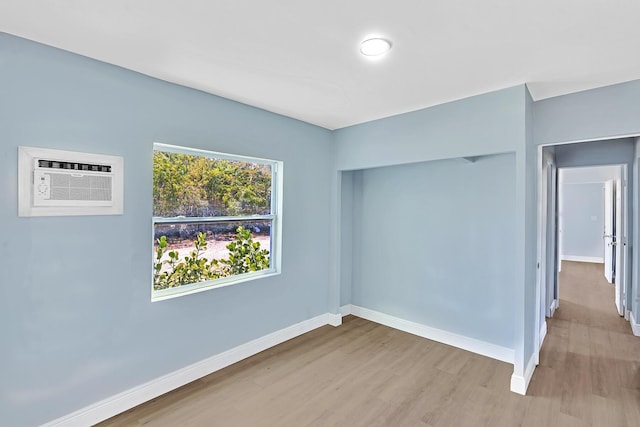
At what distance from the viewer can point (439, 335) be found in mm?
3590

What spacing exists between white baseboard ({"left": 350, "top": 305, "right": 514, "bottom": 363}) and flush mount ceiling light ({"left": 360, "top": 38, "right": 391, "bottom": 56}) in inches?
117

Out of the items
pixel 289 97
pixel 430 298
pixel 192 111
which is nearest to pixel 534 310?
pixel 430 298

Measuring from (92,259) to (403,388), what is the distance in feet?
8.57

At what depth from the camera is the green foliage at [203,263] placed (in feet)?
8.66

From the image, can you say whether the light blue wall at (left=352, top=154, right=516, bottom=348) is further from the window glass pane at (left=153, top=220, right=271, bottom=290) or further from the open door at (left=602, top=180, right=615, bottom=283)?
the open door at (left=602, top=180, right=615, bottom=283)

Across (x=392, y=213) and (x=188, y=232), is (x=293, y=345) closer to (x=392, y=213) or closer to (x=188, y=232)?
(x=188, y=232)

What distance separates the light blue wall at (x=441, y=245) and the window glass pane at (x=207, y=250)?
5.03 feet

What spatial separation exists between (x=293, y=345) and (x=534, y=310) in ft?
7.93

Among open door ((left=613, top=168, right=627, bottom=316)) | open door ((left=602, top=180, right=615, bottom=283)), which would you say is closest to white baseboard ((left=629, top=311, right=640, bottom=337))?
open door ((left=613, top=168, right=627, bottom=316))

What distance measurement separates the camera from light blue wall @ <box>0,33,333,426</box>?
6.23ft

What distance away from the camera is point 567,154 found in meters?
4.29

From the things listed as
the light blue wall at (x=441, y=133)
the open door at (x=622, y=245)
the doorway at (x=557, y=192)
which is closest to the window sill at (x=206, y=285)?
the light blue wall at (x=441, y=133)

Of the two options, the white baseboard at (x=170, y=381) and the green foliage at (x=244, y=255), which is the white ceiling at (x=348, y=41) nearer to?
the green foliage at (x=244, y=255)

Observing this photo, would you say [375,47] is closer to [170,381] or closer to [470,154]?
[470,154]
